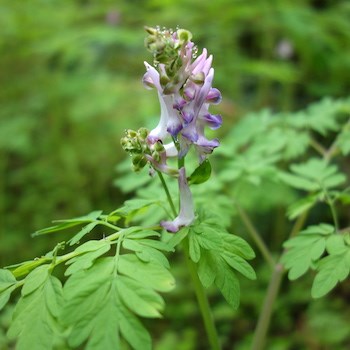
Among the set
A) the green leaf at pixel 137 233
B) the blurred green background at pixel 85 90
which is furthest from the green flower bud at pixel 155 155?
the blurred green background at pixel 85 90

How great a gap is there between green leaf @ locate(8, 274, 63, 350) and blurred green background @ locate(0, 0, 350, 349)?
11.3 ft

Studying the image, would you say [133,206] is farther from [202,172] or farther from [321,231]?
[321,231]

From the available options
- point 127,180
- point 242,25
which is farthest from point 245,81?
point 127,180

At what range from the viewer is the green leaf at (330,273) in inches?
61.3

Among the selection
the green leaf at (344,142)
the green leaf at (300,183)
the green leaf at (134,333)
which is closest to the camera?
the green leaf at (134,333)

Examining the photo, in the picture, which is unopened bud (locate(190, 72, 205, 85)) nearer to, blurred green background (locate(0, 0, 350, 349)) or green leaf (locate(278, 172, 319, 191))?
green leaf (locate(278, 172, 319, 191))

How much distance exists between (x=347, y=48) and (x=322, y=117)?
324 centimetres

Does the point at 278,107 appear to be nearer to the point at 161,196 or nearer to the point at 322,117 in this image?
the point at 322,117

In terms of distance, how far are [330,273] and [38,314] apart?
1007mm

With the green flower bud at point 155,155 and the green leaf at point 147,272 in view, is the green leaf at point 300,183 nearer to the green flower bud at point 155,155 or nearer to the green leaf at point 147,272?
the green flower bud at point 155,155

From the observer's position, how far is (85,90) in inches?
220

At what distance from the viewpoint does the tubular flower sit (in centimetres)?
150

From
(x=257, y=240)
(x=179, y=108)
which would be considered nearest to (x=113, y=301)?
(x=179, y=108)

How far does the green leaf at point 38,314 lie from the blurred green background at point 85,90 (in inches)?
135
